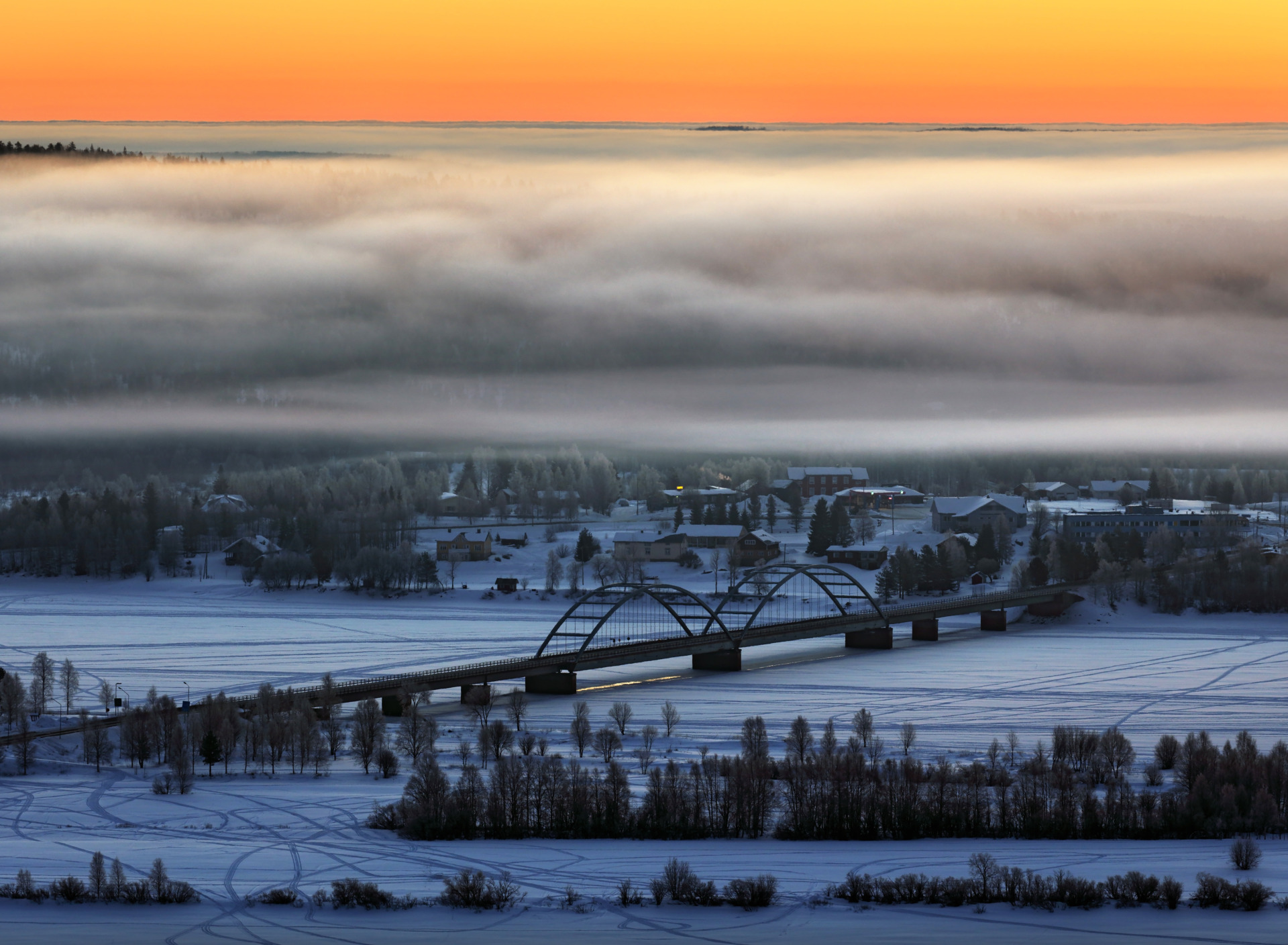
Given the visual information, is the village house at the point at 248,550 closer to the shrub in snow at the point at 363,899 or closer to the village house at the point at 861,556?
the village house at the point at 861,556

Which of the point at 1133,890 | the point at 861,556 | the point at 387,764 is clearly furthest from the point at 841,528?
the point at 1133,890

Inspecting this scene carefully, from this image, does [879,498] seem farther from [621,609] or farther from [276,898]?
[276,898]

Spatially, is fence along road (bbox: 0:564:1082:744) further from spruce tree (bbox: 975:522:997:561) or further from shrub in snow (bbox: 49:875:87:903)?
shrub in snow (bbox: 49:875:87:903)

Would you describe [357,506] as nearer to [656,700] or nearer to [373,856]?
[656,700]

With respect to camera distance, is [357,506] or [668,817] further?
[357,506]

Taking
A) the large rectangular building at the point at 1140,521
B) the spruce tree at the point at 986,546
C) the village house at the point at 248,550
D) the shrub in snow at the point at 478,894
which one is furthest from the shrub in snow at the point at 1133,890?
the village house at the point at 248,550

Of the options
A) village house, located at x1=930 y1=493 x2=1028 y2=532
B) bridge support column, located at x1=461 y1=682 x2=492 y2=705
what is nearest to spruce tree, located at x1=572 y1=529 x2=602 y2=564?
village house, located at x1=930 y1=493 x2=1028 y2=532

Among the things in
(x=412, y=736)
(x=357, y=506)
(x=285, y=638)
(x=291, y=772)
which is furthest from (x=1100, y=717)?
(x=357, y=506)
